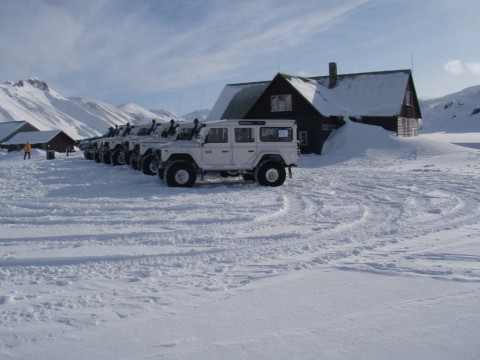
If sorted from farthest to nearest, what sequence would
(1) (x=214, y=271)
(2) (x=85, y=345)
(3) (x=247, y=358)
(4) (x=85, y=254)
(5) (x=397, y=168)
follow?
(5) (x=397, y=168)
(4) (x=85, y=254)
(1) (x=214, y=271)
(2) (x=85, y=345)
(3) (x=247, y=358)

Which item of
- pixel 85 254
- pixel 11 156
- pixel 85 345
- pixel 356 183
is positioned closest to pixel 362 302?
pixel 85 345

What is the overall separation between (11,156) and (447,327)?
39667mm

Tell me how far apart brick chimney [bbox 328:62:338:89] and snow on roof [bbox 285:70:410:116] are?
0.29 meters

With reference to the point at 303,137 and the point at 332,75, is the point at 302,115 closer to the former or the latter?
the point at 303,137

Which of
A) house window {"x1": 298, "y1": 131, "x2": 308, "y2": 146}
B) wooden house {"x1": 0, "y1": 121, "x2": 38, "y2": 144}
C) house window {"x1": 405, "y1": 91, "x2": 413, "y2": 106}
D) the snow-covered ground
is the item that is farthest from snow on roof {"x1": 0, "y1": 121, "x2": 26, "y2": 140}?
the snow-covered ground

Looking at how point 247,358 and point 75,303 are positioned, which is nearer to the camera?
point 247,358

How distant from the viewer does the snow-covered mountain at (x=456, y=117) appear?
73688mm

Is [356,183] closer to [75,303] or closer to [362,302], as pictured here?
[362,302]

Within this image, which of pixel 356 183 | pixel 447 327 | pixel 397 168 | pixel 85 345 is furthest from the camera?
pixel 397 168

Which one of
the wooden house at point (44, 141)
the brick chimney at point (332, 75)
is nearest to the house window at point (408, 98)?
the brick chimney at point (332, 75)

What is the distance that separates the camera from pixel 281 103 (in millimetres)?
30984

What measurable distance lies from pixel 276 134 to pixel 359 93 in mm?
20774

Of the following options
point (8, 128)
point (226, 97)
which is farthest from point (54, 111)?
point (226, 97)

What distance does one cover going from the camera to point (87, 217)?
29.4ft
